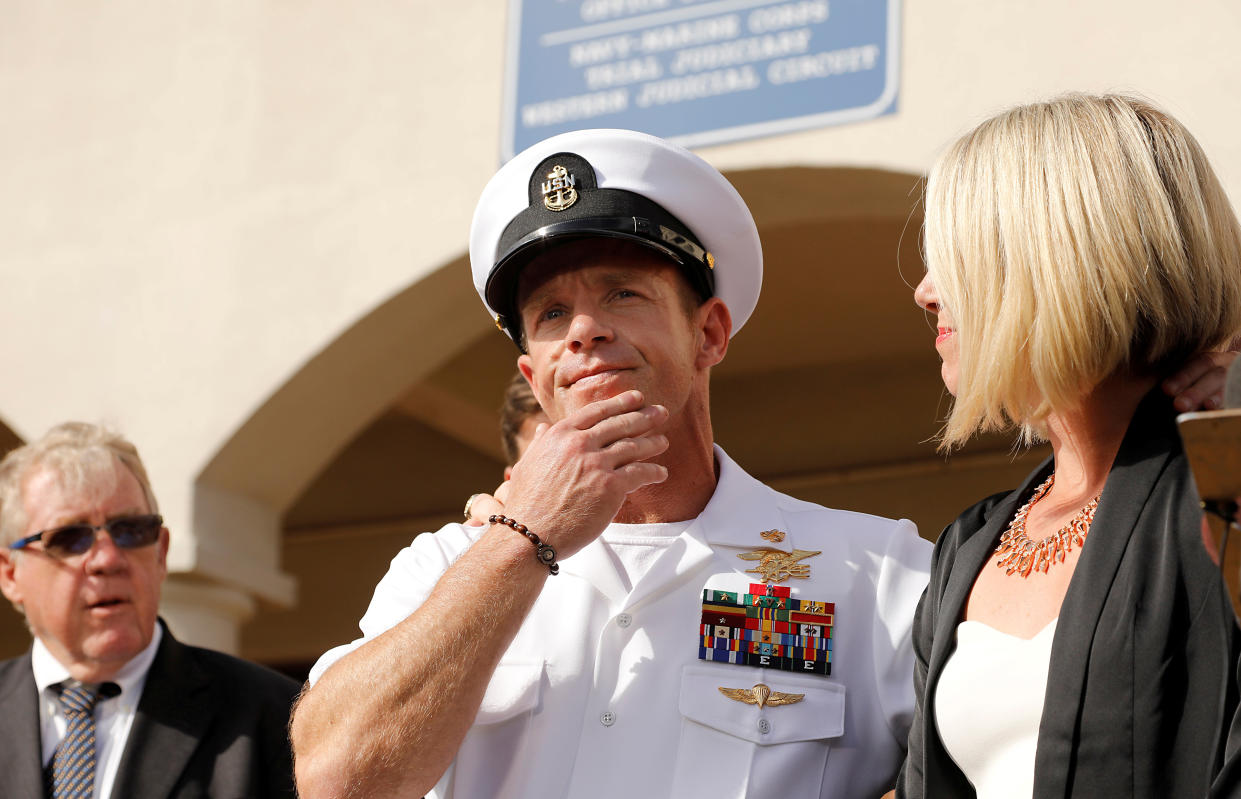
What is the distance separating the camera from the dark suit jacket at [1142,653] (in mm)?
1488

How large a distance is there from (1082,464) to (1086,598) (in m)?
0.28

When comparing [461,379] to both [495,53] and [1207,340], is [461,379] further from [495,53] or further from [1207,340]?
[1207,340]

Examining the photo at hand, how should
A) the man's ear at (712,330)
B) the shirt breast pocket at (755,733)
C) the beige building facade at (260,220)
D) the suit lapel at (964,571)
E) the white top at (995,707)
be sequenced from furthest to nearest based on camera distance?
the beige building facade at (260,220) < the man's ear at (712,330) < the shirt breast pocket at (755,733) < the suit lapel at (964,571) < the white top at (995,707)

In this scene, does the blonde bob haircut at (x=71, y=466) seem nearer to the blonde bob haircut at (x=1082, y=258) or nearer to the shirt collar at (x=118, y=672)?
the shirt collar at (x=118, y=672)

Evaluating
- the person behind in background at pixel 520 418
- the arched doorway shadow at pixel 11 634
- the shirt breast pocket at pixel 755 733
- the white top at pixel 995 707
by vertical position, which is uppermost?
the person behind in background at pixel 520 418

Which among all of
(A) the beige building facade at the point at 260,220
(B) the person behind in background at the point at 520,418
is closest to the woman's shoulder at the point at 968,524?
(B) the person behind in background at the point at 520,418

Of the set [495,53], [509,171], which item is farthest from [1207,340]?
[495,53]

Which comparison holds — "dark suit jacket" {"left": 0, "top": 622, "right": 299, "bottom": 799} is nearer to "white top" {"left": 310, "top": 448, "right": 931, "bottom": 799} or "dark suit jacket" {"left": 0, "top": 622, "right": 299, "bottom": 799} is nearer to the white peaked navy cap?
"white top" {"left": 310, "top": 448, "right": 931, "bottom": 799}

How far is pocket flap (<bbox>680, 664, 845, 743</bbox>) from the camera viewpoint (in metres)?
2.12

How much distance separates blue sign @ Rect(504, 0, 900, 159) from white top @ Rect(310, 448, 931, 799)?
2772 mm

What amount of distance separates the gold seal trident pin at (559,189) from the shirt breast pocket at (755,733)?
73cm

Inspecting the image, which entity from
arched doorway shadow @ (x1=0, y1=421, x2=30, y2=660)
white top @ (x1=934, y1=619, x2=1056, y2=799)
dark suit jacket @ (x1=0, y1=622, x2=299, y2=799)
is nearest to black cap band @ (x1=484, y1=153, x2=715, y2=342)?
white top @ (x1=934, y1=619, x2=1056, y2=799)

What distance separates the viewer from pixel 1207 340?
1707 mm

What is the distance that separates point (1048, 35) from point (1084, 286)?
308 centimetres
